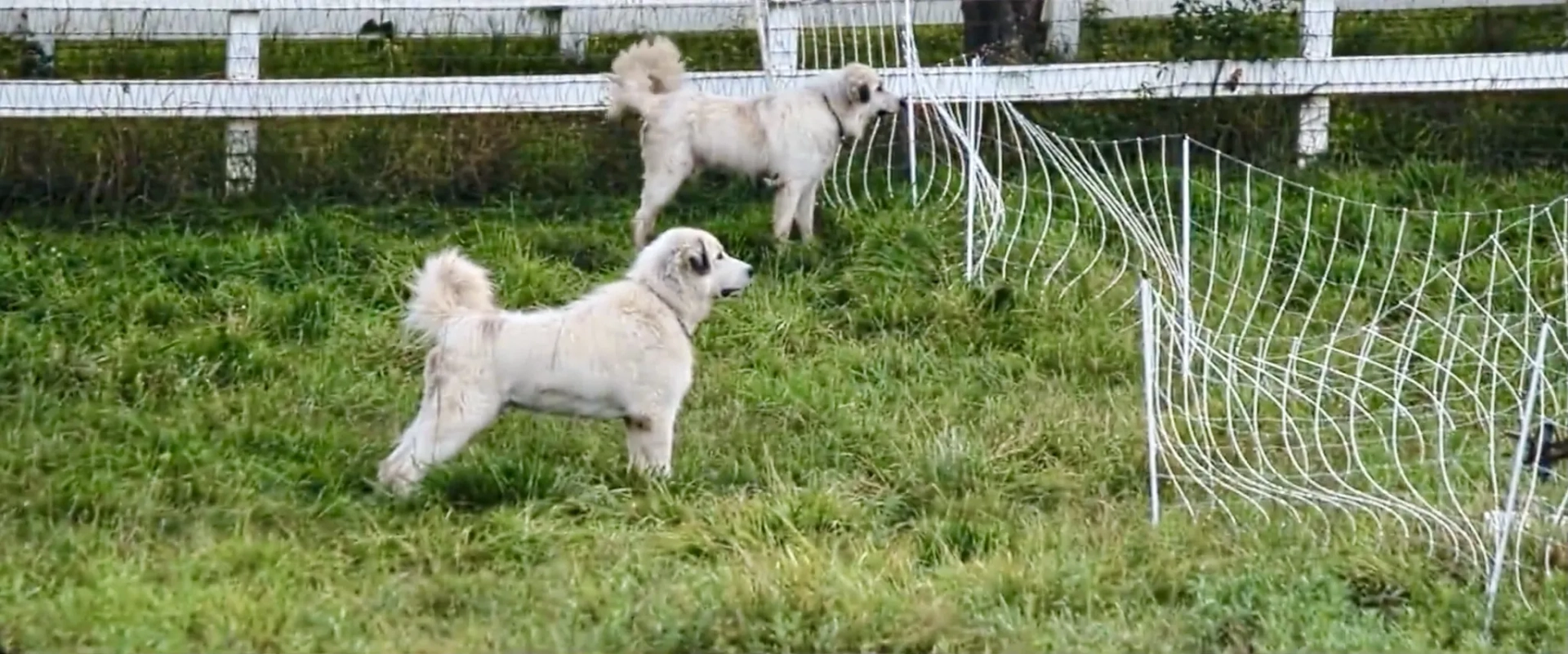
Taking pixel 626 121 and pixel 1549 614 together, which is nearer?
pixel 1549 614

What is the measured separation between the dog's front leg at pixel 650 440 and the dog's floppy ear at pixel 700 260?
1.67 feet

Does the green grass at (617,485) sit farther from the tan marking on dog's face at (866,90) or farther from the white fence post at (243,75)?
the tan marking on dog's face at (866,90)

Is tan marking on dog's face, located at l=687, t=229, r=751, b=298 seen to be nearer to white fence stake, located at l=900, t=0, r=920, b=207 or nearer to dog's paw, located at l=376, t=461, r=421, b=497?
dog's paw, located at l=376, t=461, r=421, b=497

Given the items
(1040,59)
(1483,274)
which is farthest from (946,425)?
(1040,59)

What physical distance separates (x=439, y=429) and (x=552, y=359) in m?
0.39

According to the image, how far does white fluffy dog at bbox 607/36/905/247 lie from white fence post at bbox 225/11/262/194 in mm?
1773

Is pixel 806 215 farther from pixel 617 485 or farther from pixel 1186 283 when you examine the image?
pixel 617 485

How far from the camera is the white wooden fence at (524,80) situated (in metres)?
10.1

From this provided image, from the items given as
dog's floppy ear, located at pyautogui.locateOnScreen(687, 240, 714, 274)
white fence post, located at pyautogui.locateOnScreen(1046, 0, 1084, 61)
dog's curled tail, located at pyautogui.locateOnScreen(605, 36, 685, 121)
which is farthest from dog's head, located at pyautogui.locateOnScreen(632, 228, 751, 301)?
white fence post, located at pyautogui.locateOnScreen(1046, 0, 1084, 61)

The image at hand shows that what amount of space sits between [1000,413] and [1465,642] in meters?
2.32

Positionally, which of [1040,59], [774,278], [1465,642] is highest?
[1040,59]

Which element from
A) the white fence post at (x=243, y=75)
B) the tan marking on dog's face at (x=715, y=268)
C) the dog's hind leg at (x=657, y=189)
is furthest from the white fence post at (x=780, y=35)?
the tan marking on dog's face at (x=715, y=268)

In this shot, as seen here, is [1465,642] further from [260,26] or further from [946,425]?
[260,26]

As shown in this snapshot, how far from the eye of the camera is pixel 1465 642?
18.2 feet
